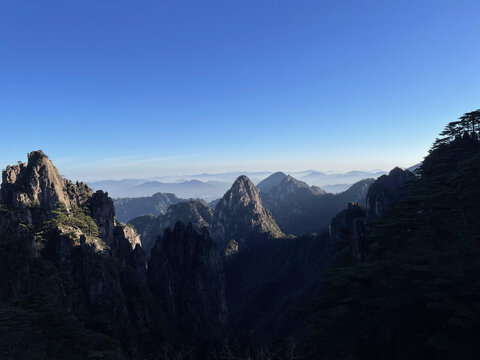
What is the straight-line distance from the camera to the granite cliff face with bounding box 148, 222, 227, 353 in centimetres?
10088

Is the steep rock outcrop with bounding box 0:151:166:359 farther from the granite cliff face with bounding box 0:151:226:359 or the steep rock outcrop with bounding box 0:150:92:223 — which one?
the granite cliff face with bounding box 0:151:226:359

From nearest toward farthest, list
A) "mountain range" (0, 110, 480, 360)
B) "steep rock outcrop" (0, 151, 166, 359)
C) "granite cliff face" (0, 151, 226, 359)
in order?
"mountain range" (0, 110, 480, 360) < "granite cliff face" (0, 151, 226, 359) < "steep rock outcrop" (0, 151, 166, 359)

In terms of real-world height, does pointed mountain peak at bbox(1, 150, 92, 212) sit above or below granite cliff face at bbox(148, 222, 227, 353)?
above

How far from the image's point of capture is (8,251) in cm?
5466

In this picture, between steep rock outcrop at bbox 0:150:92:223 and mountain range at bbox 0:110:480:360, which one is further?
steep rock outcrop at bbox 0:150:92:223

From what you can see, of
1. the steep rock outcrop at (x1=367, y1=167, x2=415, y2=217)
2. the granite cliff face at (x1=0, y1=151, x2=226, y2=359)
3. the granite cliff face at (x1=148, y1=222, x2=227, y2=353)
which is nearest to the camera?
the granite cliff face at (x1=0, y1=151, x2=226, y2=359)

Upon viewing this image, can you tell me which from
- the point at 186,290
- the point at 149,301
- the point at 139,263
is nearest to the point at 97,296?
the point at 149,301

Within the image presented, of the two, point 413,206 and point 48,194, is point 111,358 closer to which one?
point 413,206

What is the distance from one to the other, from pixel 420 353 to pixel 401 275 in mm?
8536

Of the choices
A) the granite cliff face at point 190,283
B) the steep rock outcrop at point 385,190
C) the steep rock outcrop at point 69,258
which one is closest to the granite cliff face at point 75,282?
the steep rock outcrop at point 69,258

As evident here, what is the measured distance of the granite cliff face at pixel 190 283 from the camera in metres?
101

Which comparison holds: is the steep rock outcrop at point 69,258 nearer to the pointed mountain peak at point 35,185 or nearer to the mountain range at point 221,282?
the pointed mountain peak at point 35,185

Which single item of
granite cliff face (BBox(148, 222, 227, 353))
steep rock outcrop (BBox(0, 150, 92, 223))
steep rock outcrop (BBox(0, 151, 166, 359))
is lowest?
granite cliff face (BBox(148, 222, 227, 353))

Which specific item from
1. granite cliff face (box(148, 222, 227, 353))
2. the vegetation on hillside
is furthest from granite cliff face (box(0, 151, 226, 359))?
the vegetation on hillside
